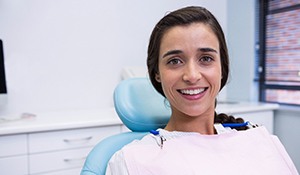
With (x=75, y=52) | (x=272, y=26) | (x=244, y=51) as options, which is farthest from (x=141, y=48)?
(x=272, y=26)

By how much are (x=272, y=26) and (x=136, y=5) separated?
3.94ft

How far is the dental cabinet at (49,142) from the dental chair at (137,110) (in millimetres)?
605

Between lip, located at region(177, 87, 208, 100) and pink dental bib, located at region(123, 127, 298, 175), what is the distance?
0.38ft

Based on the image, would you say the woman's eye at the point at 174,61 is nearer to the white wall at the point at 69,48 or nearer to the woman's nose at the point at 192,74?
the woman's nose at the point at 192,74

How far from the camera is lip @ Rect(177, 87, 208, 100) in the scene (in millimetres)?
812

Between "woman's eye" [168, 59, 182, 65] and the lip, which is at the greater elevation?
"woman's eye" [168, 59, 182, 65]

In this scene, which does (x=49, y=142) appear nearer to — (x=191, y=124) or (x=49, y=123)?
(x=49, y=123)

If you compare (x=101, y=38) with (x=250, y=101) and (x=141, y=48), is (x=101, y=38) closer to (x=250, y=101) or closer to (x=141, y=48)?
(x=141, y=48)

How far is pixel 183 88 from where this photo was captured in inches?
31.8

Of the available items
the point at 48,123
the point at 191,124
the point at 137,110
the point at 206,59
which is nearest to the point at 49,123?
the point at 48,123

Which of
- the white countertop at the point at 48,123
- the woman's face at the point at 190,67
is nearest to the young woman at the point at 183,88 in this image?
the woman's face at the point at 190,67

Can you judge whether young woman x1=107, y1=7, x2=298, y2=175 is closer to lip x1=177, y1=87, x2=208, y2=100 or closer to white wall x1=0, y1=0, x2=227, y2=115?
lip x1=177, y1=87, x2=208, y2=100

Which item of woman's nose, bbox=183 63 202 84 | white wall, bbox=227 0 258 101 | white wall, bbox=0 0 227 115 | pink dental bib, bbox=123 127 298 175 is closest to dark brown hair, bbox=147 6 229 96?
woman's nose, bbox=183 63 202 84

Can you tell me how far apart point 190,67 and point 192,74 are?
0.08ft
